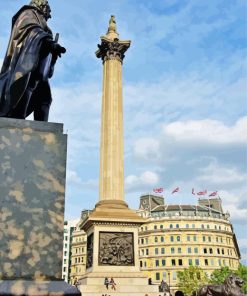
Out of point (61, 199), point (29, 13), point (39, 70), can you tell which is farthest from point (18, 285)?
point (29, 13)

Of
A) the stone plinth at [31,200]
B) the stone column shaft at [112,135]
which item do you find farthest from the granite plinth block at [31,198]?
the stone column shaft at [112,135]

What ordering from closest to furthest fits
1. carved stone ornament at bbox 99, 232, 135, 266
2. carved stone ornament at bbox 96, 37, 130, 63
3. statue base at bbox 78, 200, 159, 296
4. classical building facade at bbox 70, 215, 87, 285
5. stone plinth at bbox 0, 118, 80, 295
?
1. stone plinth at bbox 0, 118, 80, 295
2. statue base at bbox 78, 200, 159, 296
3. carved stone ornament at bbox 99, 232, 135, 266
4. carved stone ornament at bbox 96, 37, 130, 63
5. classical building facade at bbox 70, 215, 87, 285

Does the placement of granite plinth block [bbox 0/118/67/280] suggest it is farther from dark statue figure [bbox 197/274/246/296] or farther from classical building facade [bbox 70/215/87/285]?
classical building facade [bbox 70/215/87/285]

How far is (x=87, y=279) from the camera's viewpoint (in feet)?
85.7

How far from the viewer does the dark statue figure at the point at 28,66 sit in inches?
214

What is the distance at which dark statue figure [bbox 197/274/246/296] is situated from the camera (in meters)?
12.7

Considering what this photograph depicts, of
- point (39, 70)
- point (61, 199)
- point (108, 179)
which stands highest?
point (108, 179)

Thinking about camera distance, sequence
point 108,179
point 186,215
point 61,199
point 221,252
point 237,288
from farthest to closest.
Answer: point 186,215, point 221,252, point 108,179, point 237,288, point 61,199

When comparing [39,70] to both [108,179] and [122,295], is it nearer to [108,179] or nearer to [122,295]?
[122,295]

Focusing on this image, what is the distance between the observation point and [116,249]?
27.2 meters

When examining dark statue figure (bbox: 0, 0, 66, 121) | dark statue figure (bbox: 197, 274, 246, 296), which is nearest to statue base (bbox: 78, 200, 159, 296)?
dark statue figure (bbox: 197, 274, 246, 296)

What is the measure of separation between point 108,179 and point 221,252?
63.5 meters

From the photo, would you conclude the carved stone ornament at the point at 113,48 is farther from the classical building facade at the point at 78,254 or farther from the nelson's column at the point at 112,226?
the classical building facade at the point at 78,254

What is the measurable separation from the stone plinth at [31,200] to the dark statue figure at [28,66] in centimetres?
45
